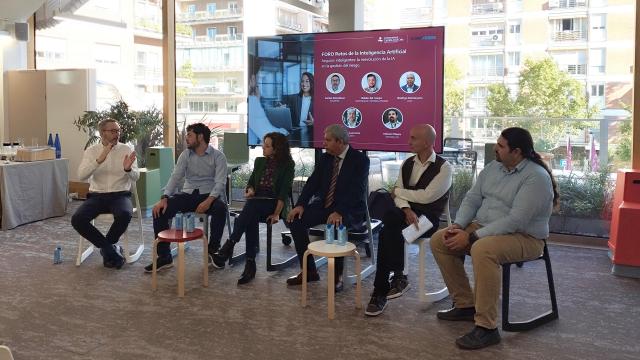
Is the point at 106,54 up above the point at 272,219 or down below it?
above

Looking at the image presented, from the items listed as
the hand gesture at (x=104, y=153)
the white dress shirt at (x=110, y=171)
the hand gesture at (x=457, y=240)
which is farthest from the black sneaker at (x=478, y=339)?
the hand gesture at (x=104, y=153)

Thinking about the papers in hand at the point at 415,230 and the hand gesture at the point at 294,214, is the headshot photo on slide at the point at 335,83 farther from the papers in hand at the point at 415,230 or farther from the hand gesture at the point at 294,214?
the papers in hand at the point at 415,230

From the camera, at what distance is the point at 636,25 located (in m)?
5.09

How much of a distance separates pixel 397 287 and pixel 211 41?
4.45m

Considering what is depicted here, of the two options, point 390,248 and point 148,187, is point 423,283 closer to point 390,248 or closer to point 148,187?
point 390,248

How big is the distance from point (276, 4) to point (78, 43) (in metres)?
3.20

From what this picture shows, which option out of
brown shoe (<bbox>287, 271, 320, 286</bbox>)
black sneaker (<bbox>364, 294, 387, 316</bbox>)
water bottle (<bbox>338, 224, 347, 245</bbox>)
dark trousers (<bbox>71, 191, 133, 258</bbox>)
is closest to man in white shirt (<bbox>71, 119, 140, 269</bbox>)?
dark trousers (<bbox>71, 191, 133, 258</bbox>)

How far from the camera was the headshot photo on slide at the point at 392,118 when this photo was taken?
5199mm

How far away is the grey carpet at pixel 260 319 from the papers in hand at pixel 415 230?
43cm

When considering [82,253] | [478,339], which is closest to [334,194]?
[478,339]

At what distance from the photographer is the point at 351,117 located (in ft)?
17.7

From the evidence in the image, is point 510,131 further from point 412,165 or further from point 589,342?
point 589,342

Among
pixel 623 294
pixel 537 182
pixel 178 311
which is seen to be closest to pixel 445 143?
pixel 623 294

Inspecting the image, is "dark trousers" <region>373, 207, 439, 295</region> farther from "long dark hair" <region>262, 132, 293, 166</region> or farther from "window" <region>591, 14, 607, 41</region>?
"window" <region>591, 14, 607, 41</region>
